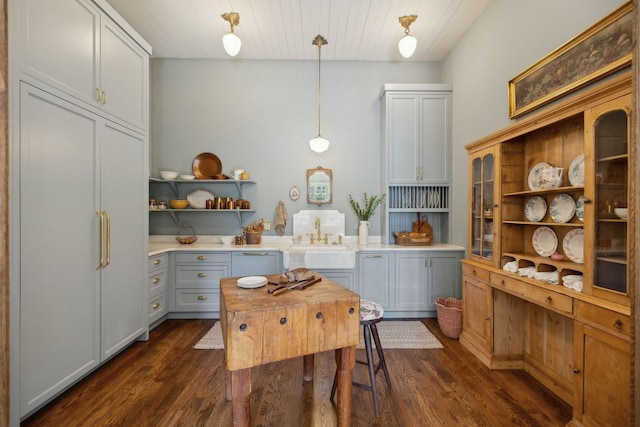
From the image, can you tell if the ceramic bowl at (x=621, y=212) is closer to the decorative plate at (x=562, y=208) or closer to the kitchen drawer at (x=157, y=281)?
the decorative plate at (x=562, y=208)

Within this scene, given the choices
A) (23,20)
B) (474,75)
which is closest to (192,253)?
(23,20)

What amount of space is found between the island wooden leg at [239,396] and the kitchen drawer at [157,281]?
91.7 inches

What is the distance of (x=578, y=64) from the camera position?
78.0 inches

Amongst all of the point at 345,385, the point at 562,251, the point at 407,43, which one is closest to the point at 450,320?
the point at 562,251

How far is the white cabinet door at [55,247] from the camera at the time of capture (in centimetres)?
175

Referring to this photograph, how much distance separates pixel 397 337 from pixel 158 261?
2.75m

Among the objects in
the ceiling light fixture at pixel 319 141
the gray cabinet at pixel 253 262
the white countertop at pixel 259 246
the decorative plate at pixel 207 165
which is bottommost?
the gray cabinet at pixel 253 262

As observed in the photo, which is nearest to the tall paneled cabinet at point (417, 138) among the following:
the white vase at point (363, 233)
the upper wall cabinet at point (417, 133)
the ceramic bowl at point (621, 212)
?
the upper wall cabinet at point (417, 133)

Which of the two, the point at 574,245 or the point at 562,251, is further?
the point at 562,251

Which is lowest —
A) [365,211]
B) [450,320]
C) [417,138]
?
[450,320]

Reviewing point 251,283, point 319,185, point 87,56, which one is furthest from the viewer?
point 319,185

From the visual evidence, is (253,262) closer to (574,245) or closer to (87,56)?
(87,56)

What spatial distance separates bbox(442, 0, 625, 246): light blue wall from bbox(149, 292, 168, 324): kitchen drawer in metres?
3.66

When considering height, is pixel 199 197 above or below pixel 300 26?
below
